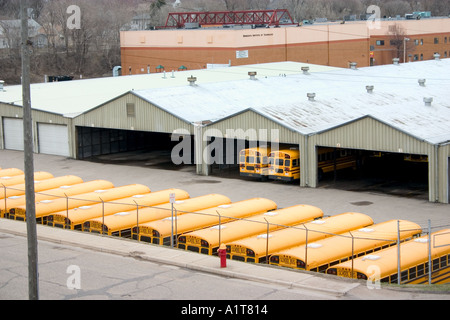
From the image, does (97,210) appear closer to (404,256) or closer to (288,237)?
(288,237)

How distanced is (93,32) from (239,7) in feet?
176

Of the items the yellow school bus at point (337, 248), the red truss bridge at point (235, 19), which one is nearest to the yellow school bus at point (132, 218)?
the yellow school bus at point (337, 248)

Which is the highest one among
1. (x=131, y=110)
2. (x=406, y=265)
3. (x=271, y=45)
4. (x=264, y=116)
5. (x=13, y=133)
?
(x=271, y=45)

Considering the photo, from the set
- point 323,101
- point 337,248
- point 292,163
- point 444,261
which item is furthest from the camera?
point 323,101

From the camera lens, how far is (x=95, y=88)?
204 feet

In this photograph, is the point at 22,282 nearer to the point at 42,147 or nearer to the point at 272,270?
the point at 272,270

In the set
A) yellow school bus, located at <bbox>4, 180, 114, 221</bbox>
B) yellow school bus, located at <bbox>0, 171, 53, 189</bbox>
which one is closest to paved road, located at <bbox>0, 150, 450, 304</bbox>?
yellow school bus, located at <bbox>4, 180, 114, 221</bbox>

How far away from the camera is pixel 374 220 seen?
99.5 ft

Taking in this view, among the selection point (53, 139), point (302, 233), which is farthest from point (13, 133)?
point (302, 233)

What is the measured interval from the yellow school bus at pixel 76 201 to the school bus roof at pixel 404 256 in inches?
520

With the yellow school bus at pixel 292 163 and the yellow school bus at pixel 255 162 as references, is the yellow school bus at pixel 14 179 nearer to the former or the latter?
the yellow school bus at pixel 255 162

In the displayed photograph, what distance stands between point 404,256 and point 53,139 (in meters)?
33.6

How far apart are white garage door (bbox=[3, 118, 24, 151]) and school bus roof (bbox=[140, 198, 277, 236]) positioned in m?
27.2

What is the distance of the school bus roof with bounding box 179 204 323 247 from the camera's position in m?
25.6
